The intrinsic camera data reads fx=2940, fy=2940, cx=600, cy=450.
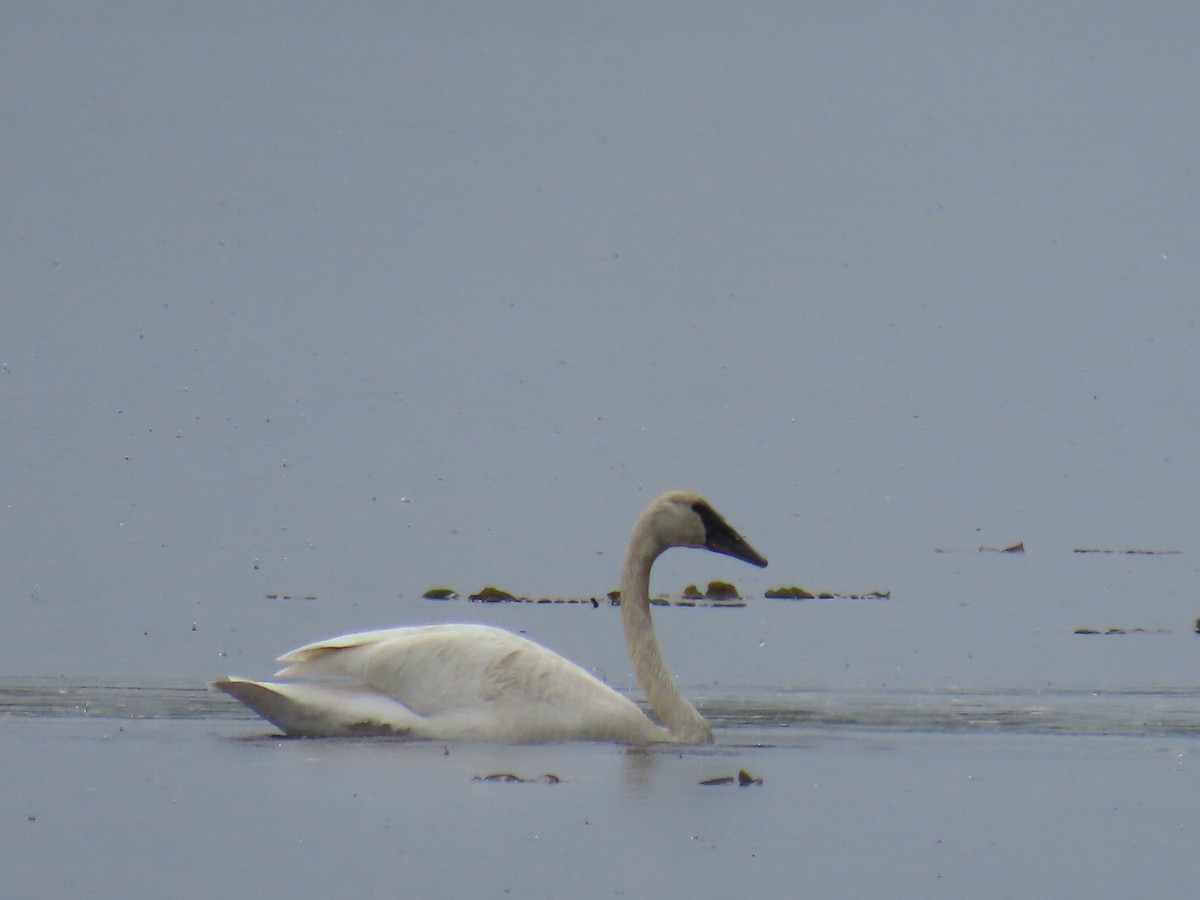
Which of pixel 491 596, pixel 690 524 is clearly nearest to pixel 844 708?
pixel 690 524

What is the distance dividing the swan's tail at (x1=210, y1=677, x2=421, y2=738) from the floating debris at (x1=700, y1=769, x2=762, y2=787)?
160 cm

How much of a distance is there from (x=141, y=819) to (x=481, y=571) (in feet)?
25.0

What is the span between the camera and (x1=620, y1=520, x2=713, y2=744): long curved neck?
36.8 ft

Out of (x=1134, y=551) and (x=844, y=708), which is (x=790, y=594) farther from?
(x=844, y=708)

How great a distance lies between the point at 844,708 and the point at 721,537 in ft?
2.83

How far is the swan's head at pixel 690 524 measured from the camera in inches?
475

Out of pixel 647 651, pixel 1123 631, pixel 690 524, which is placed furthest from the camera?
pixel 1123 631

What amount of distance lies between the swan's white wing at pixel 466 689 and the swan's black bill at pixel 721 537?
98 centimetres

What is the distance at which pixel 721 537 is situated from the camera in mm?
12102

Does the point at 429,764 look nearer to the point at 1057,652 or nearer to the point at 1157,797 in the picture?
the point at 1157,797

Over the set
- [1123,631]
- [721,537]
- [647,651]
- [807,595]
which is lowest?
[647,651]

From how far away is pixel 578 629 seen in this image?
14383mm

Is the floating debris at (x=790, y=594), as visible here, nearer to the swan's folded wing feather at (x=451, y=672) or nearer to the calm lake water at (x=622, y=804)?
the calm lake water at (x=622, y=804)

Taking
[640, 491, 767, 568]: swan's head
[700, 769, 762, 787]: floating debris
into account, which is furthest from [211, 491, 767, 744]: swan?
[700, 769, 762, 787]: floating debris
